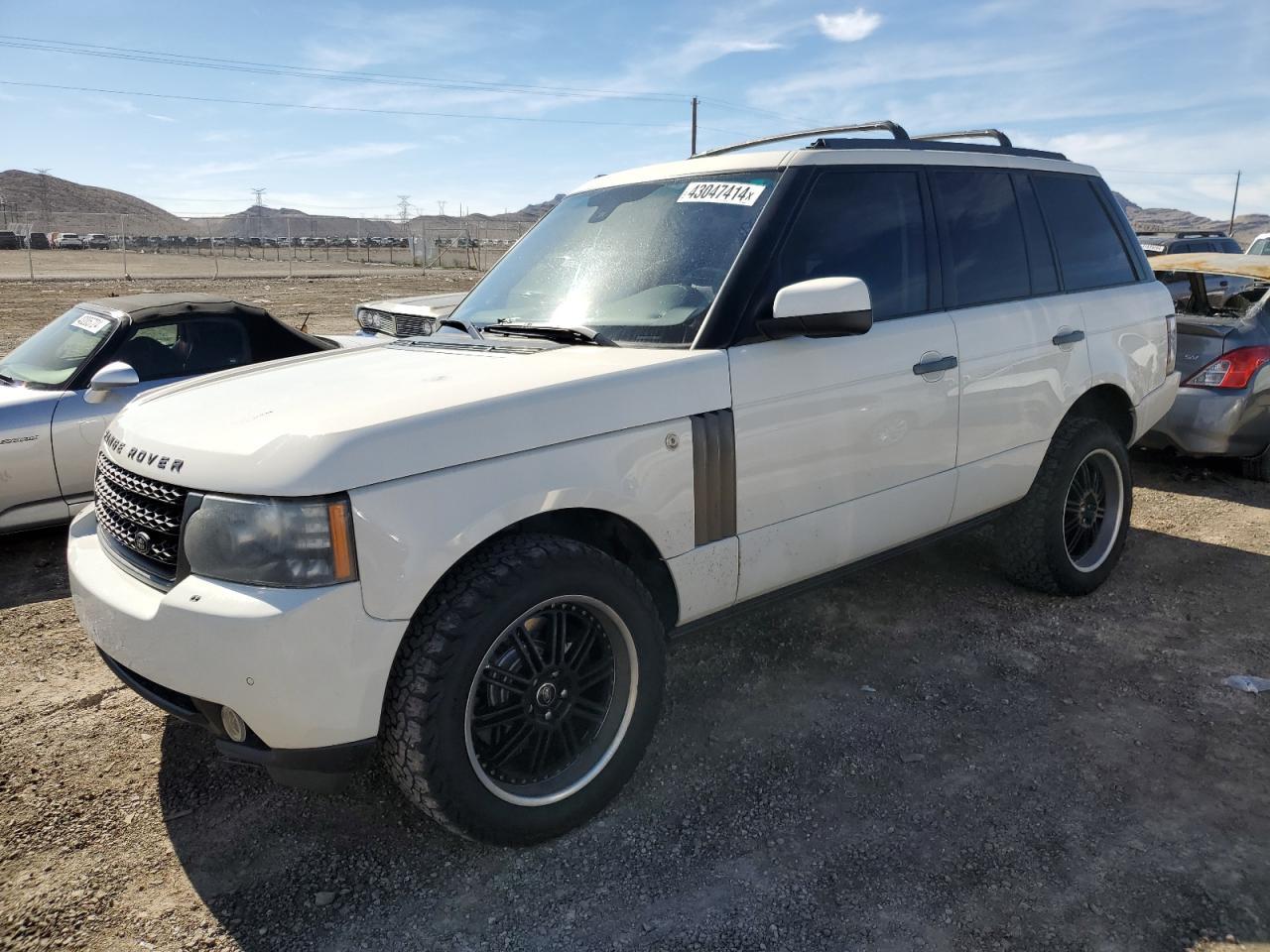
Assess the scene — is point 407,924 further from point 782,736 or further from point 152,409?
point 152,409

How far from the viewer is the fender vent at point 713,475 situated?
9.92 ft

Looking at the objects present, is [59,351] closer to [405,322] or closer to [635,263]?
[405,322]

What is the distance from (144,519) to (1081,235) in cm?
437

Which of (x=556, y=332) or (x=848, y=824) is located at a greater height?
(x=556, y=332)

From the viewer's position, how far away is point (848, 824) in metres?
2.97

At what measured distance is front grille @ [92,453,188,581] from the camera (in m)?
2.60

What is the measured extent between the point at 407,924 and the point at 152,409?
1.78 m

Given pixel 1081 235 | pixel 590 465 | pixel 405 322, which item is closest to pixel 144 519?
pixel 590 465

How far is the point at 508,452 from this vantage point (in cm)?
261

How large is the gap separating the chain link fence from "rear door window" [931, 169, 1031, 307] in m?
11.9

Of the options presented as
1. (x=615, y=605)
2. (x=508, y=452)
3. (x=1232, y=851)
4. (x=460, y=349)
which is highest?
(x=460, y=349)

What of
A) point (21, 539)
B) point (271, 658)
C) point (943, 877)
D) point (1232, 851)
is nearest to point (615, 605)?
point (271, 658)

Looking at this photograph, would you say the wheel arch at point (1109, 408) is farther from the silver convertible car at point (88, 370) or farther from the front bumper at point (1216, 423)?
the silver convertible car at point (88, 370)

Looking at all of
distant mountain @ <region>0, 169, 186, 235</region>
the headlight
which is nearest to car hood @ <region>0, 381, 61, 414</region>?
the headlight
